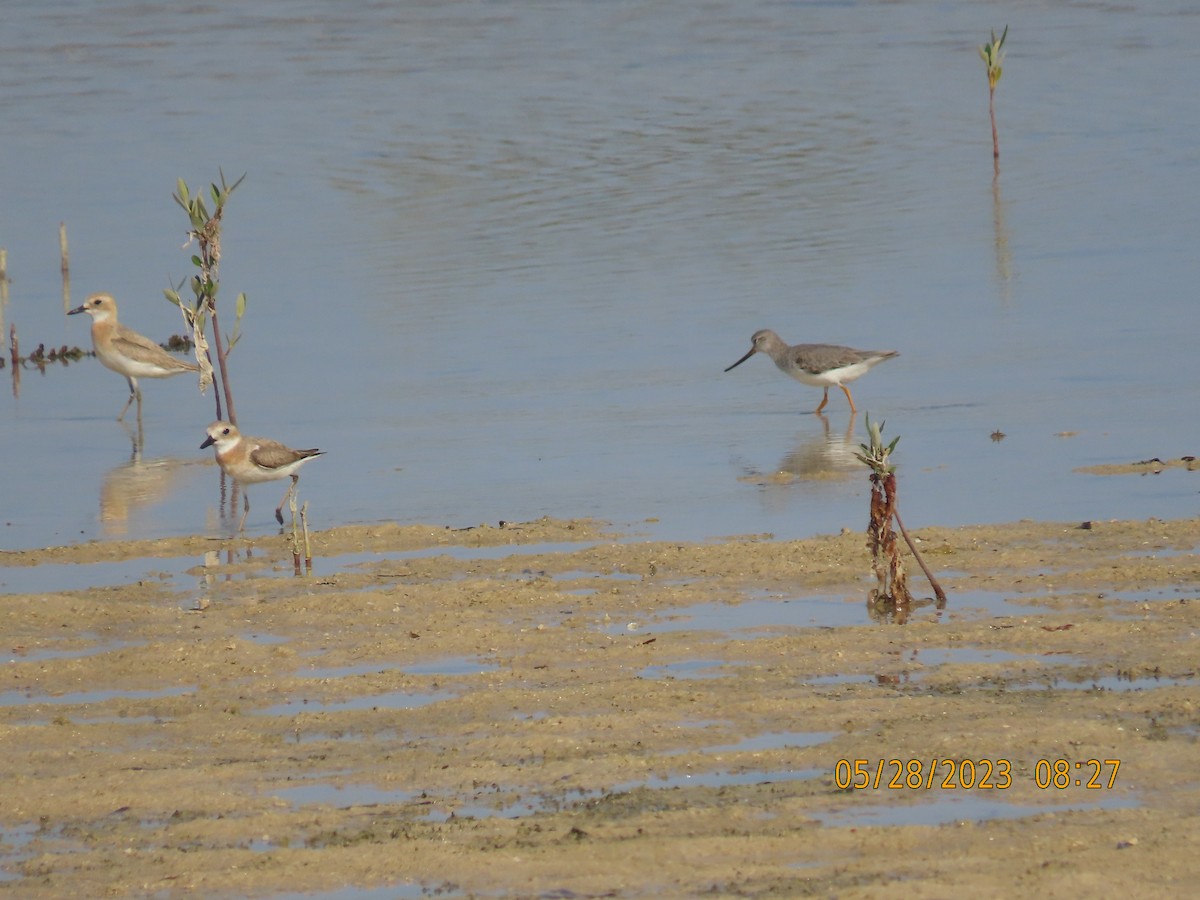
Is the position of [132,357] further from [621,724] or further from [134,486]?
[621,724]

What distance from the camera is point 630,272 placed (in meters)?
19.4

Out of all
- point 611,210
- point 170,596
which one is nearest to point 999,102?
point 611,210

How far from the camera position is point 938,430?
13102 mm

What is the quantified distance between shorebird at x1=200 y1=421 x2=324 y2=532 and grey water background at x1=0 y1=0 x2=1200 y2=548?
0.26 metres

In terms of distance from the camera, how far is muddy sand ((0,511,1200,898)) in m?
5.73

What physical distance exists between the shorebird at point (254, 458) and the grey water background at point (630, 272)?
26 centimetres

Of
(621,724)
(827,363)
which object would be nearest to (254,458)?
(827,363)

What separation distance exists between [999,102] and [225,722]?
24.7 metres

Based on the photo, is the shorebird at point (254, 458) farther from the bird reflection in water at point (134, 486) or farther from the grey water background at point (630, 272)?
the bird reflection in water at point (134, 486)

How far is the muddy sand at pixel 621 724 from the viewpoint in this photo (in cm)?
573

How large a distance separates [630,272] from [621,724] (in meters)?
12.7

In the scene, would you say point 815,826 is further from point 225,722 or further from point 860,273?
point 860,273
